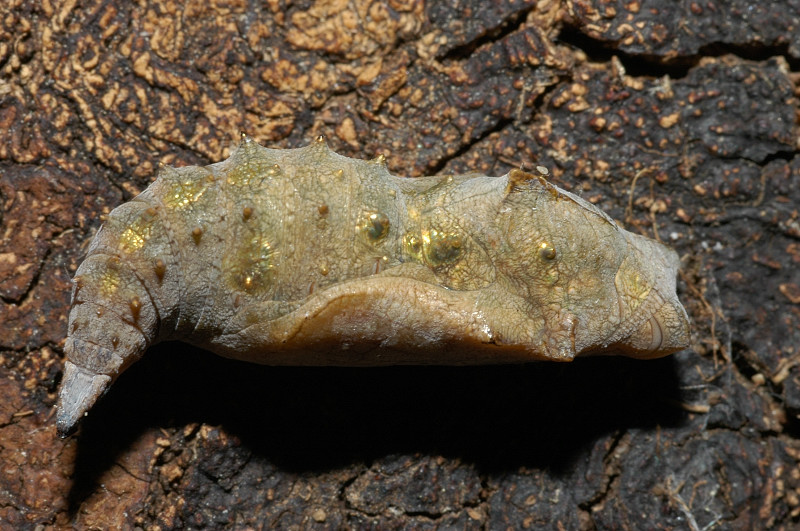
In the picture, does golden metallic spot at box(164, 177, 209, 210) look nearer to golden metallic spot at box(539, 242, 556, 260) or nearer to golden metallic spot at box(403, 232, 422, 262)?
golden metallic spot at box(403, 232, 422, 262)

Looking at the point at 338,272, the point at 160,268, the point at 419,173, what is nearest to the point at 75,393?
the point at 160,268

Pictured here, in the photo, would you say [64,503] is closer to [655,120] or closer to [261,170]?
[261,170]

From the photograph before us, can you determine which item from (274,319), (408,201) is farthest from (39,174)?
(408,201)

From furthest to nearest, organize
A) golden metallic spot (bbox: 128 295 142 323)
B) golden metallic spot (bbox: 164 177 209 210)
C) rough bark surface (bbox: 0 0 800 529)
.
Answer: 1. rough bark surface (bbox: 0 0 800 529)
2. golden metallic spot (bbox: 164 177 209 210)
3. golden metallic spot (bbox: 128 295 142 323)

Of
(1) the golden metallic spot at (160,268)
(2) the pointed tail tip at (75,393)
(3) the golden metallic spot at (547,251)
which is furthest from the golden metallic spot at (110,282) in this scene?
(3) the golden metallic spot at (547,251)

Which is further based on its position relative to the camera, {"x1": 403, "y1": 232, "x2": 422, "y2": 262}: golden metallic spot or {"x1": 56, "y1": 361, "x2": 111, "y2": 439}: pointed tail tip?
{"x1": 403, "y1": 232, "x2": 422, "y2": 262}: golden metallic spot

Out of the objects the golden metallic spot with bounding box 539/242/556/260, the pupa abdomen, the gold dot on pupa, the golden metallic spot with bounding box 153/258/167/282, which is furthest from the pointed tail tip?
the golden metallic spot with bounding box 539/242/556/260

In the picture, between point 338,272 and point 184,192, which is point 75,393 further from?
point 338,272
